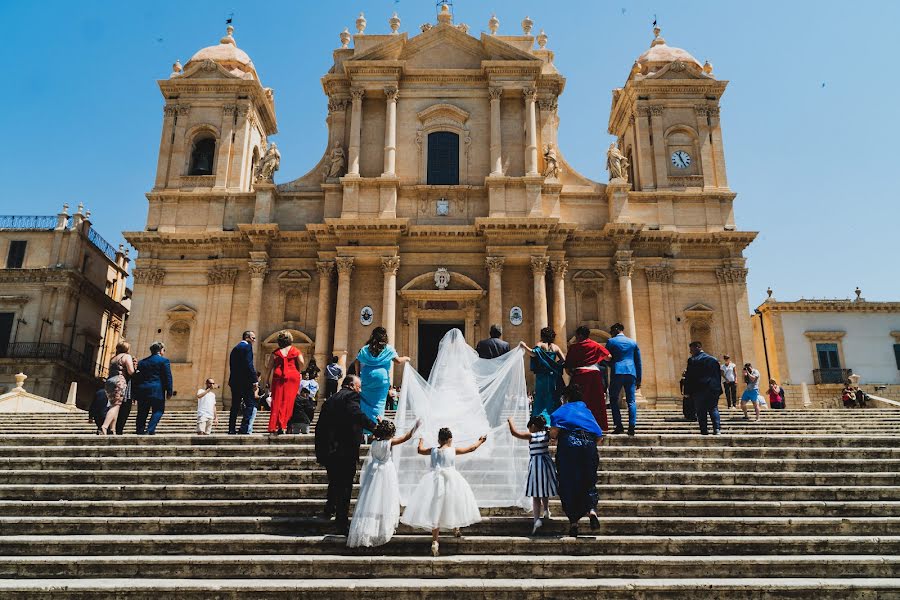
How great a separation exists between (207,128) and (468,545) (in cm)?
2410

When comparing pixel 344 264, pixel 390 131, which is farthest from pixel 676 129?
pixel 344 264

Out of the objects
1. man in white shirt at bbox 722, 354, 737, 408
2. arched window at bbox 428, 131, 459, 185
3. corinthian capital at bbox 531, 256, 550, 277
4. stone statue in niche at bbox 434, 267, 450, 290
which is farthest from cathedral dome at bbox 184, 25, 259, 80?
man in white shirt at bbox 722, 354, 737, 408

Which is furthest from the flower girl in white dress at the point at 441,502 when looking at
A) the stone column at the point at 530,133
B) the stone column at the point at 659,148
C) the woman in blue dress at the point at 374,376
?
the stone column at the point at 659,148

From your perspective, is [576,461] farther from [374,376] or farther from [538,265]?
[538,265]

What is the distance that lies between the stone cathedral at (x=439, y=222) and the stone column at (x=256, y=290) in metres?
0.08

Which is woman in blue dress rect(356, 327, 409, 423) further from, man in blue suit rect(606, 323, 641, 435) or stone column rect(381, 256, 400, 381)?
stone column rect(381, 256, 400, 381)

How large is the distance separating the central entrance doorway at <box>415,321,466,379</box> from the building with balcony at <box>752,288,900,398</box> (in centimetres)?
1985

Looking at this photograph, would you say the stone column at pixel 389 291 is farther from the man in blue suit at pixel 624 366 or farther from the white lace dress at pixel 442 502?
the white lace dress at pixel 442 502

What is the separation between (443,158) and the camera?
2508cm

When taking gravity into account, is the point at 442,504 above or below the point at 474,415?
below

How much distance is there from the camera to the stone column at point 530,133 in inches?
943

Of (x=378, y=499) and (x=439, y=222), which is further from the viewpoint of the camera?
(x=439, y=222)

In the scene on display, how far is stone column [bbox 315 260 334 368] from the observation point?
2231 centimetres

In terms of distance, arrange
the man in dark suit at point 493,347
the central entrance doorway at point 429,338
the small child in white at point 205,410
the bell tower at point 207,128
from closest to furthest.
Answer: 1. the man in dark suit at point 493,347
2. the small child in white at point 205,410
3. the central entrance doorway at point 429,338
4. the bell tower at point 207,128
